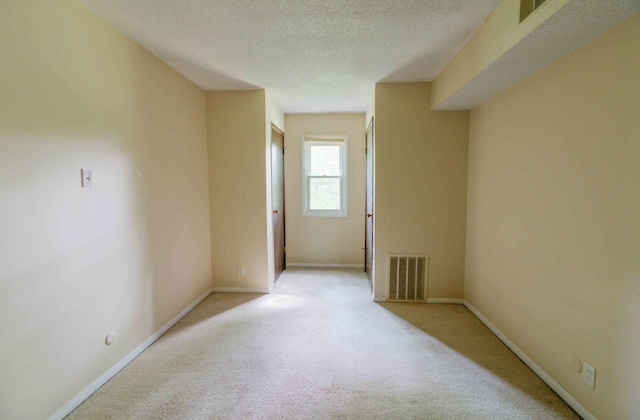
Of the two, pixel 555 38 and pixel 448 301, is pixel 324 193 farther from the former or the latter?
pixel 555 38

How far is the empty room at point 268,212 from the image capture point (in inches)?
55.9

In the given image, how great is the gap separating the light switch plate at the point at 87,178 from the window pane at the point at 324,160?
9.96 ft

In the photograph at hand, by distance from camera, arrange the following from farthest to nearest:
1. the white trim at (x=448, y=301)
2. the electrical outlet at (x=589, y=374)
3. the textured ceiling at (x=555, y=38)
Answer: the white trim at (x=448, y=301) → the electrical outlet at (x=589, y=374) → the textured ceiling at (x=555, y=38)

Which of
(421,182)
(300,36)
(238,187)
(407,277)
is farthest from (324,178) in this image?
(300,36)

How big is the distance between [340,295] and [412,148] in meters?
1.90

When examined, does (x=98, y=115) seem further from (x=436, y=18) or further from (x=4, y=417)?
(x=436, y=18)

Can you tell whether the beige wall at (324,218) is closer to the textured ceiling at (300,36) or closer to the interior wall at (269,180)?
the interior wall at (269,180)

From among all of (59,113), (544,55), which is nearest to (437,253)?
(544,55)

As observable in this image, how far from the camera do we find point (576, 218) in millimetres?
1639

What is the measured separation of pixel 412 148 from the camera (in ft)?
10.2

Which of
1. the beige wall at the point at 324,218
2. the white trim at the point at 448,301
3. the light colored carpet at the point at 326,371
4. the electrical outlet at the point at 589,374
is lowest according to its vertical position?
the light colored carpet at the point at 326,371

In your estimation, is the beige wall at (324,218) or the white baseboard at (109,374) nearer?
the white baseboard at (109,374)

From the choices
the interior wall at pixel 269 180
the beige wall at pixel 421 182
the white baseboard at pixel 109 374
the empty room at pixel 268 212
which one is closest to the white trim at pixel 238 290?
the empty room at pixel 268 212

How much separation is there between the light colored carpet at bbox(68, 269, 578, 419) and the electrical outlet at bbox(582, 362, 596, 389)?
0.24 metres
